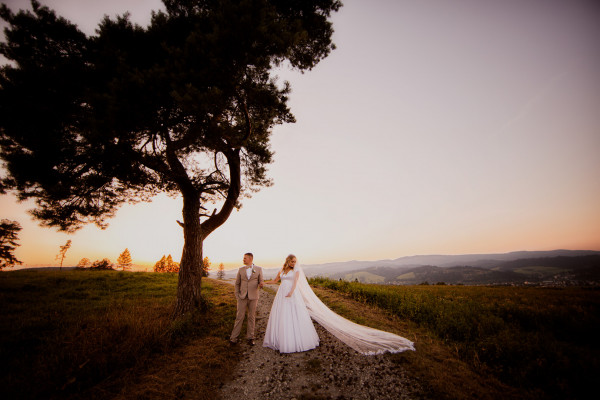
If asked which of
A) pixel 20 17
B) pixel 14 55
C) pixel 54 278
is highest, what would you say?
pixel 20 17

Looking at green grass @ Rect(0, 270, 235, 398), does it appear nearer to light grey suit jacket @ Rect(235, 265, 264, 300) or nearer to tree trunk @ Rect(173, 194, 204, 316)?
tree trunk @ Rect(173, 194, 204, 316)

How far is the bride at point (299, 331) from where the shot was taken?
19.5ft

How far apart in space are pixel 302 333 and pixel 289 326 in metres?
0.43

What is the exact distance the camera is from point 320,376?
4770 mm

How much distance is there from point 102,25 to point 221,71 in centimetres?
409

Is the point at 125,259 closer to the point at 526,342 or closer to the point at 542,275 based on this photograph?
the point at 526,342

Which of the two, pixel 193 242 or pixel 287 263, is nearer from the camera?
pixel 287 263

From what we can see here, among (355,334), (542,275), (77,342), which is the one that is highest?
(77,342)

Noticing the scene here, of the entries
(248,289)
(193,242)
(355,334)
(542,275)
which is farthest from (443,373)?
(542,275)

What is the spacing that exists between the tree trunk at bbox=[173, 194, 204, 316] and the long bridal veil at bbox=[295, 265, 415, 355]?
13.2ft

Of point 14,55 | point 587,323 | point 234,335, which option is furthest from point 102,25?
point 587,323

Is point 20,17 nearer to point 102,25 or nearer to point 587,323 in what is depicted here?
point 102,25

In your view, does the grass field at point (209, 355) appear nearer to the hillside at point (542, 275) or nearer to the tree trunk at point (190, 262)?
the tree trunk at point (190, 262)

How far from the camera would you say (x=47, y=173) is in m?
6.53
